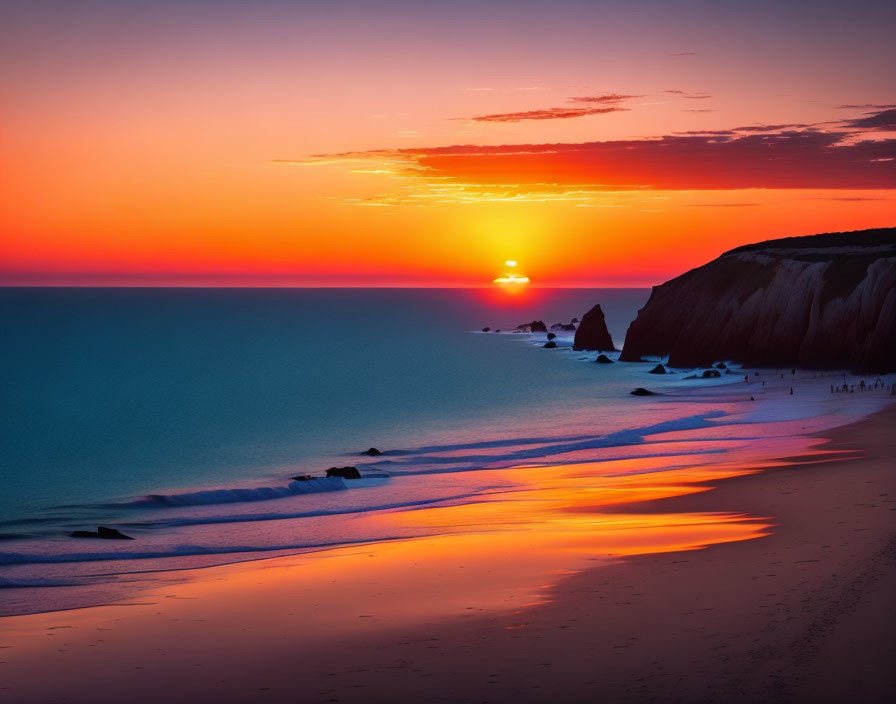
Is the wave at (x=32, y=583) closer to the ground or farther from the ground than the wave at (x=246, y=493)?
farther from the ground

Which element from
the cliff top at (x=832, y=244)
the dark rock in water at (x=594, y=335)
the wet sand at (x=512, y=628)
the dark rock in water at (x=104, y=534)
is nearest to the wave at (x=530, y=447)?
the dark rock in water at (x=104, y=534)

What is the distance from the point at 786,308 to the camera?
71.1m

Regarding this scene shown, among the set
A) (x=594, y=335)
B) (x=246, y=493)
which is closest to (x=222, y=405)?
(x=246, y=493)

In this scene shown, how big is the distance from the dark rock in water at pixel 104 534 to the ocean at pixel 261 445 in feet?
1.22

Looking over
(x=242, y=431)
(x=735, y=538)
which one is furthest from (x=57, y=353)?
(x=735, y=538)

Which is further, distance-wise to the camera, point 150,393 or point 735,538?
point 150,393

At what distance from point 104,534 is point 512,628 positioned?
48.8 ft

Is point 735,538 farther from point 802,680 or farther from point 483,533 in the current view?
A: point 802,680

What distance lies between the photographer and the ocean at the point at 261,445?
70.4 feet

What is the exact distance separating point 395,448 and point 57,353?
101m

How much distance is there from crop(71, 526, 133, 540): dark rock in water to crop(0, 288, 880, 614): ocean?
0.37 metres

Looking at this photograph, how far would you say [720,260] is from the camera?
3297 inches

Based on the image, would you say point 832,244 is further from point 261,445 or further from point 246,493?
point 246,493

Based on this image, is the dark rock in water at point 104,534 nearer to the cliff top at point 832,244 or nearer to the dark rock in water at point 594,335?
the cliff top at point 832,244
